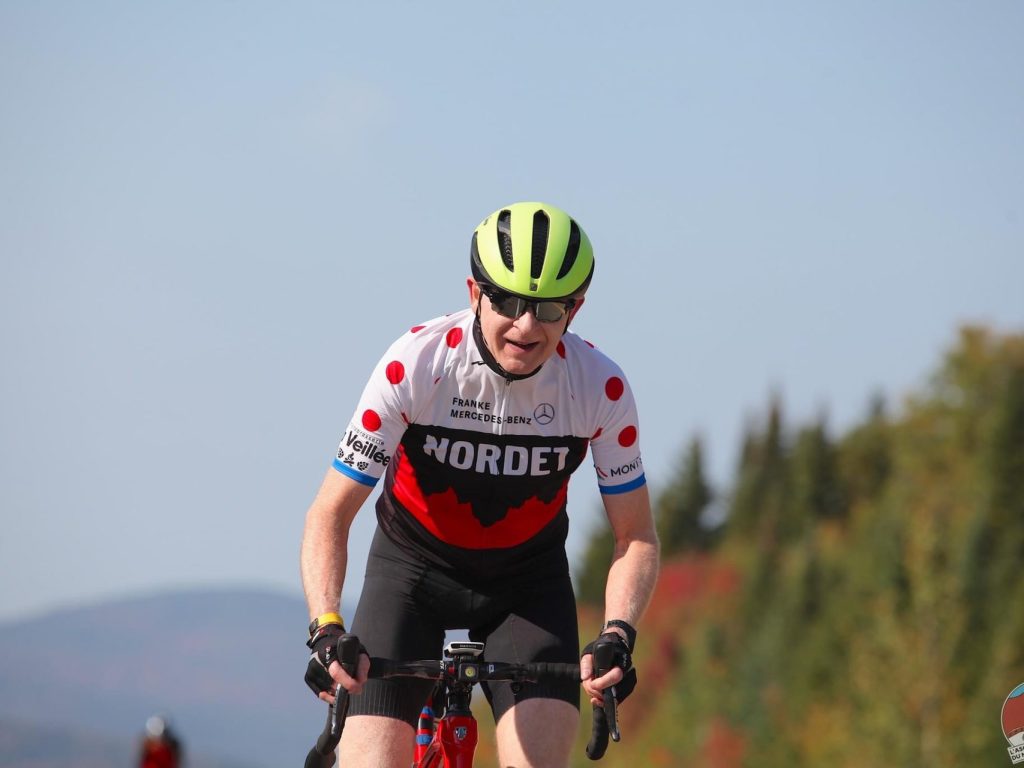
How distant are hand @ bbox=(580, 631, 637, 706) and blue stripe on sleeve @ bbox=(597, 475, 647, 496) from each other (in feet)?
3.42

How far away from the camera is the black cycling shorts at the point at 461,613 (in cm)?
883

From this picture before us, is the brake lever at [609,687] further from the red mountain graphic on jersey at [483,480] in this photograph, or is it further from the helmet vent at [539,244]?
the helmet vent at [539,244]

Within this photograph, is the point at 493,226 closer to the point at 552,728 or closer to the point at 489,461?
the point at 489,461

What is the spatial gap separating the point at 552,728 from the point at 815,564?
100282mm

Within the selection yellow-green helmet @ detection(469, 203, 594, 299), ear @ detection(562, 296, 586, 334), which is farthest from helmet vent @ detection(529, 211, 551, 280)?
ear @ detection(562, 296, 586, 334)

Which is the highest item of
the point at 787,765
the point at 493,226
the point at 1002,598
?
the point at 493,226

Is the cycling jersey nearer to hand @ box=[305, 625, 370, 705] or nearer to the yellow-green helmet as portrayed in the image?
the yellow-green helmet

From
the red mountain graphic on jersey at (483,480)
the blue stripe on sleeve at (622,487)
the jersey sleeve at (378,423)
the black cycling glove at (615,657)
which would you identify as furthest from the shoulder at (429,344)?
the black cycling glove at (615,657)

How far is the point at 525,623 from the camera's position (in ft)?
29.3

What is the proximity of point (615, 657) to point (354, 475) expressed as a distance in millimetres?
1556

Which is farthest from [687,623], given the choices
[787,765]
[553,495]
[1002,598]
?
[553,495]

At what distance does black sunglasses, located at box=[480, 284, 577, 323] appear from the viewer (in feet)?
27.7

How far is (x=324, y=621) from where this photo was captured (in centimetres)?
818

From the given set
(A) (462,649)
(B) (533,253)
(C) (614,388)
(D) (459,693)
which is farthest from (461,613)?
(B) (533,253)
